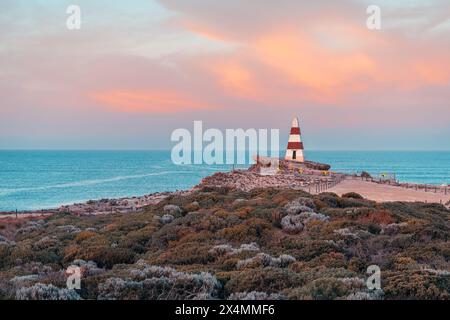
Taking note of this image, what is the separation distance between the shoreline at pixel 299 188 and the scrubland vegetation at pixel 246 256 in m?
14.8

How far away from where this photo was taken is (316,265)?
29.1ft

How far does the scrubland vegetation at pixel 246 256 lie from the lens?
270 inches

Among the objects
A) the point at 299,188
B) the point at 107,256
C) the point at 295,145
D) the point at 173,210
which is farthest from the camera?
the point at 295,145

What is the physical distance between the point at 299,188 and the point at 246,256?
28163 millimetres

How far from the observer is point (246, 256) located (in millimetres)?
9594

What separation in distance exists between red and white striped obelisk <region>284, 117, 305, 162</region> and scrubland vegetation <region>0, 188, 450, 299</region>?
3943 centimetres

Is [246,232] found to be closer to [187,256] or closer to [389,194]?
[187,256]

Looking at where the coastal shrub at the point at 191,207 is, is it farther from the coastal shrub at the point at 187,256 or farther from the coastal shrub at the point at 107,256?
the coastal shrub at the point at 187,256

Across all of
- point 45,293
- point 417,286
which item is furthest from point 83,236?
point 417,286

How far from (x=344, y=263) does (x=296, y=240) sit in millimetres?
2290

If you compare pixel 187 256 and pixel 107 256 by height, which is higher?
pixel 187 256

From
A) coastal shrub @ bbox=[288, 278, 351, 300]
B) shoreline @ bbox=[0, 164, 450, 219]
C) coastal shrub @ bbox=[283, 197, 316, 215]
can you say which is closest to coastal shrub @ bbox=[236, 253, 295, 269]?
coastal shrub @ bbox=[288, 278, 351, 300]
